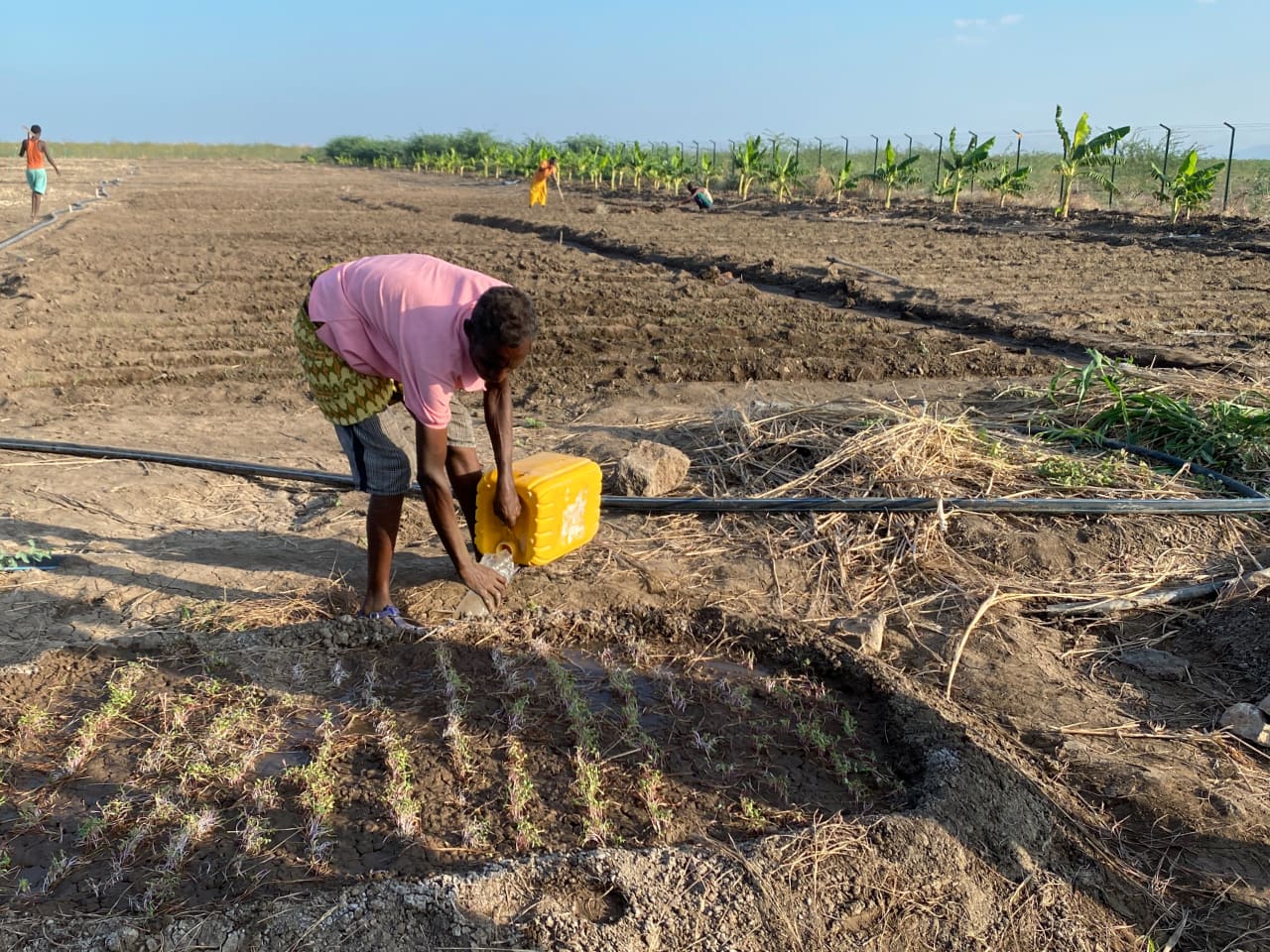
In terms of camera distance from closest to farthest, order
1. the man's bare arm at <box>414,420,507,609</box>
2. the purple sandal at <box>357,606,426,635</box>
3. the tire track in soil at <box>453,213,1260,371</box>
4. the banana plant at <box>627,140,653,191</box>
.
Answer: the man's bare arm at <box>414,420,507,609</box>, the purple sandal at <box>357,606,426,635</box>, the tire track in soil at <box>453,213,1260,371</box>, the banana plant at <box>627,140,653,191</box>

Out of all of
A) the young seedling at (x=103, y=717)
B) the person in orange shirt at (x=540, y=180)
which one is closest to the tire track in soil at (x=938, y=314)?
the young seedling at (x=103, y=717)

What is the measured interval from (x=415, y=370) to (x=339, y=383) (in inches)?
19.3

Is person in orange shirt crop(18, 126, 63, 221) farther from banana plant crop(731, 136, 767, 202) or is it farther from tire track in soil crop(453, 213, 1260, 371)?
banana plant crop(731, 136, 767, 202)

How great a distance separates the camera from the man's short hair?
9.27 feet

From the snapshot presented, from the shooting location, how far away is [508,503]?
326 cm

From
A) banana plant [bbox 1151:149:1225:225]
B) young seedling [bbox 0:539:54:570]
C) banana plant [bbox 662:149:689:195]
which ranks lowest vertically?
young seedling [bbox 0:539:54:570]

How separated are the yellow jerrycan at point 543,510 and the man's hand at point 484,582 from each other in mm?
83

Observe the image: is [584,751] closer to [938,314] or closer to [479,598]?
[479,598]

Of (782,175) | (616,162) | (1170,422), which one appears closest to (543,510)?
(1170,422)

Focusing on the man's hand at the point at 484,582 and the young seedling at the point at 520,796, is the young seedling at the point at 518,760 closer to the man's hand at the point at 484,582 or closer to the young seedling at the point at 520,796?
the young seedling at the point at 520,796

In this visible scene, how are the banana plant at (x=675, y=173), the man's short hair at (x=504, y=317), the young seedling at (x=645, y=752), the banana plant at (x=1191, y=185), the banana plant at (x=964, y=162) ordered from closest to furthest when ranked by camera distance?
1. the young seedling at (x=645, y=752)
2. the man's short hair at (x=504, y=317)
3. the banana plant at (x=1191, y=185)
4. the banana plant at (x=964, y=162)
5. the banana plant at (x=675, y=173)

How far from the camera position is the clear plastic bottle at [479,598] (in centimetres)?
374

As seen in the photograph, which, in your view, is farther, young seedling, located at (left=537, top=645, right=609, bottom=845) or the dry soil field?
young seedling, located at (left=537, top=645, right=609, bottom=845)

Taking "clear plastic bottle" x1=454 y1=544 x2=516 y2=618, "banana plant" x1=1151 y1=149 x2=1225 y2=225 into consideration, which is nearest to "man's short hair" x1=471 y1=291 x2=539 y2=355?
"clear plastic bottle" x1=454 y1=544 x2=516 y2=618
